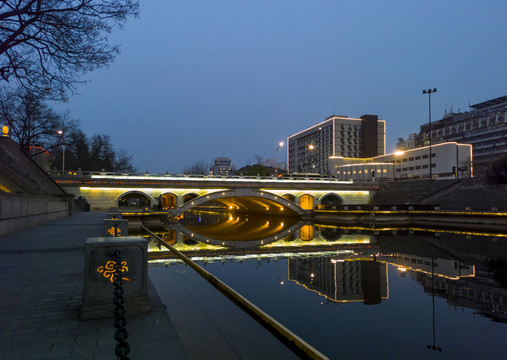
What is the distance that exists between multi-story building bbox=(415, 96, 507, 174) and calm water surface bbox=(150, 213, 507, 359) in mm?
89379

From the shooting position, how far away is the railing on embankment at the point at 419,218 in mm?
31766

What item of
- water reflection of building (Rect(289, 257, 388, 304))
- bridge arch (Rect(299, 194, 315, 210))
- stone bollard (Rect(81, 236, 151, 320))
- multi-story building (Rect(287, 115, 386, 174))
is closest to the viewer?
stone bollard (Rect(81, 236, 151, 320))

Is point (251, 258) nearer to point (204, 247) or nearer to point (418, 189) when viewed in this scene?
point (204, 247)

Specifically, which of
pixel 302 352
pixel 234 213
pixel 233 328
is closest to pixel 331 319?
pixel 233 328

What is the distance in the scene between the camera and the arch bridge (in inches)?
1527

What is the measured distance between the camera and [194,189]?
143 feet

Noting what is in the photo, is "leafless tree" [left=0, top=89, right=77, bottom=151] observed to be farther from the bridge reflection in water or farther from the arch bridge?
the bridge reflection in water

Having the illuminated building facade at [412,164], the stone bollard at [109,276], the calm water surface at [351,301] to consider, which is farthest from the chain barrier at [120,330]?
the illuminated building facade at [412,164]

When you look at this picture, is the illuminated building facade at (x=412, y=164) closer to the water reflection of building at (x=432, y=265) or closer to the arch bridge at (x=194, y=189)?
the arch bridge at (x=194, y=189)

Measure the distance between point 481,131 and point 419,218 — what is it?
8636 cm

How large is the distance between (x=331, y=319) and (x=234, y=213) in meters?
61.1

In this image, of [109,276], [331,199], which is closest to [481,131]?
[331,199]

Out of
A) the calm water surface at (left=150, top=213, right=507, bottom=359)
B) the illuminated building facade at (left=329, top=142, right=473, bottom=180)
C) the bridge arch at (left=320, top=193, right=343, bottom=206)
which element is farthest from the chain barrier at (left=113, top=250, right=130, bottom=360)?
the illuminated building facade at (left=329, top=142, right=473, bottom=180)

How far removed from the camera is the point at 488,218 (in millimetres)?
31859
